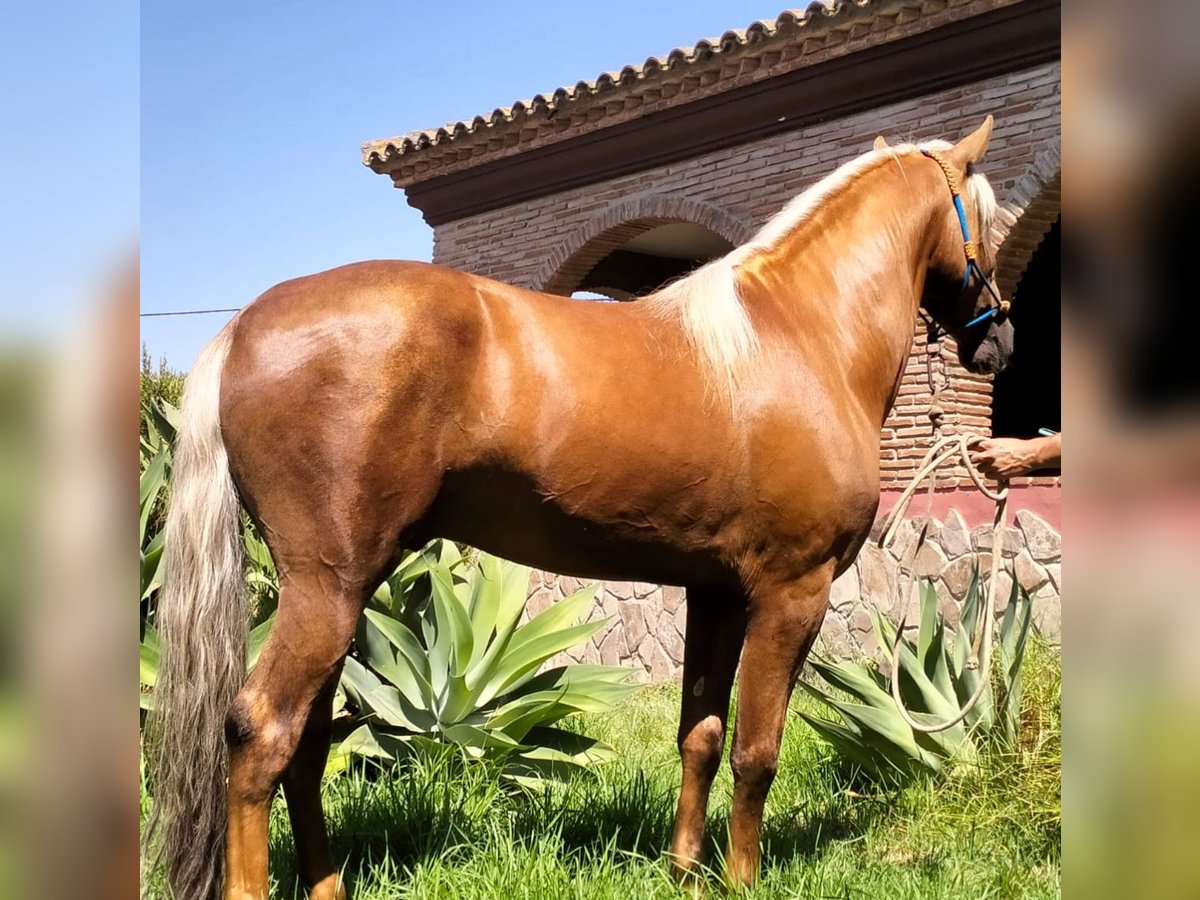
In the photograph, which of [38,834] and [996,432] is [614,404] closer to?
[38,834]

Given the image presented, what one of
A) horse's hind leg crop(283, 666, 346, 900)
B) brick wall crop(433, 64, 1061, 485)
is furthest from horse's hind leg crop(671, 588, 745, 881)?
brick wall crop(433, 64, 1061, 485)

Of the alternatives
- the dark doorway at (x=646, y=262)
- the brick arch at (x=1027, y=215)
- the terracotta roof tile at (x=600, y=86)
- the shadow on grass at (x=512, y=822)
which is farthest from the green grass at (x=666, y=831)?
the dark doorway at (x=646, y=262)

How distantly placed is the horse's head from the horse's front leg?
1.19 metres

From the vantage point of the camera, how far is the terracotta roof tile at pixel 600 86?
869 cm

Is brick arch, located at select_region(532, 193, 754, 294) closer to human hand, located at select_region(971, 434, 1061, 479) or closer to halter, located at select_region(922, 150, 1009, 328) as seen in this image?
halter, located at select_region(922, 150, 1009, 328)

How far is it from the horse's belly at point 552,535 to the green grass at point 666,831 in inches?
32.9

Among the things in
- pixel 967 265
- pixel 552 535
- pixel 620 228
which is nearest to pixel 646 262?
pixel 620 228

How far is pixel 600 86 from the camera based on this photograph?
10195 mm

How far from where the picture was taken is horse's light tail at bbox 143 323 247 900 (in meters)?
2.40

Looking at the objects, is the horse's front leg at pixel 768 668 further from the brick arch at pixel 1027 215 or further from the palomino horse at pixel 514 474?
the brick arch at pixel 1027 215

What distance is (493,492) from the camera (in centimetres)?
256

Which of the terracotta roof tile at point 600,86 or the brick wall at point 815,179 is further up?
the terracotta roof tile at point 600,86

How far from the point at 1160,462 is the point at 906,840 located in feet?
10.8

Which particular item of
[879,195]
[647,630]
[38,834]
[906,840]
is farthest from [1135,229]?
[647,630]
